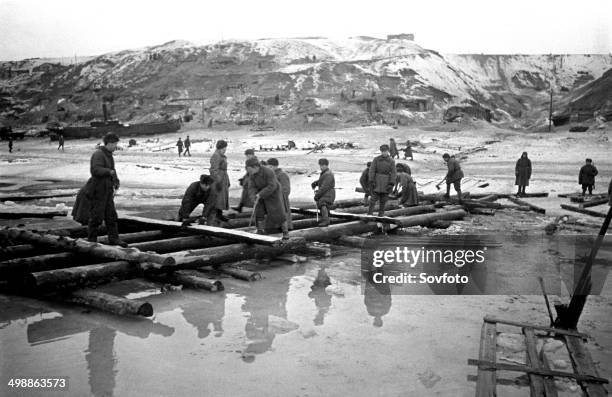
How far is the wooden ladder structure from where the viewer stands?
159 inches

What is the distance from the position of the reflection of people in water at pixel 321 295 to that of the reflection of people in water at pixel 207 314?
1.08 meters

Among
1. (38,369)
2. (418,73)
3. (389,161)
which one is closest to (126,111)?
(418,73)

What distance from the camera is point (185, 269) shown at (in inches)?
309

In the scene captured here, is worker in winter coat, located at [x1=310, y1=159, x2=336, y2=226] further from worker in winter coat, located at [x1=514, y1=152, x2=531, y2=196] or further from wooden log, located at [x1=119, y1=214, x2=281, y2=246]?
worker in winter coat, located at [x1=514, y1=152, x2=531, y2=196]

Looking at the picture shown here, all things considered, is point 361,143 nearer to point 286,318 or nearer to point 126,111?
point 286,318

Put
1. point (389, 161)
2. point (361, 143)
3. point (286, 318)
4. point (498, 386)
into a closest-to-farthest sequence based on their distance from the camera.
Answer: point (498, 386) < point (286, 318) < point (389, 161) < point (361, 143)

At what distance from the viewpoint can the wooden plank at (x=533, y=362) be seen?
406 centimetres

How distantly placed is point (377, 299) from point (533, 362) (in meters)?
2.44

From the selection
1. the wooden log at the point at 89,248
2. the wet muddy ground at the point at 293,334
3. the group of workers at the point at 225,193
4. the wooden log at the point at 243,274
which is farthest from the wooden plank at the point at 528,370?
the group of workers at the point at 225,193

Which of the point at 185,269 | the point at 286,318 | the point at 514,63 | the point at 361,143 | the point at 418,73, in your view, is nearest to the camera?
the point at 286,318

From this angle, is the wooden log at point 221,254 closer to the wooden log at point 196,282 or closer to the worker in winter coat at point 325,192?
the wooden log at point 196,282

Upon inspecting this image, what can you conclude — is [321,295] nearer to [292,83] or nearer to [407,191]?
[407,191]

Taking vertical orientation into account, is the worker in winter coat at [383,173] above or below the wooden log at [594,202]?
above

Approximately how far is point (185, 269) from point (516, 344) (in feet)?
15.4
